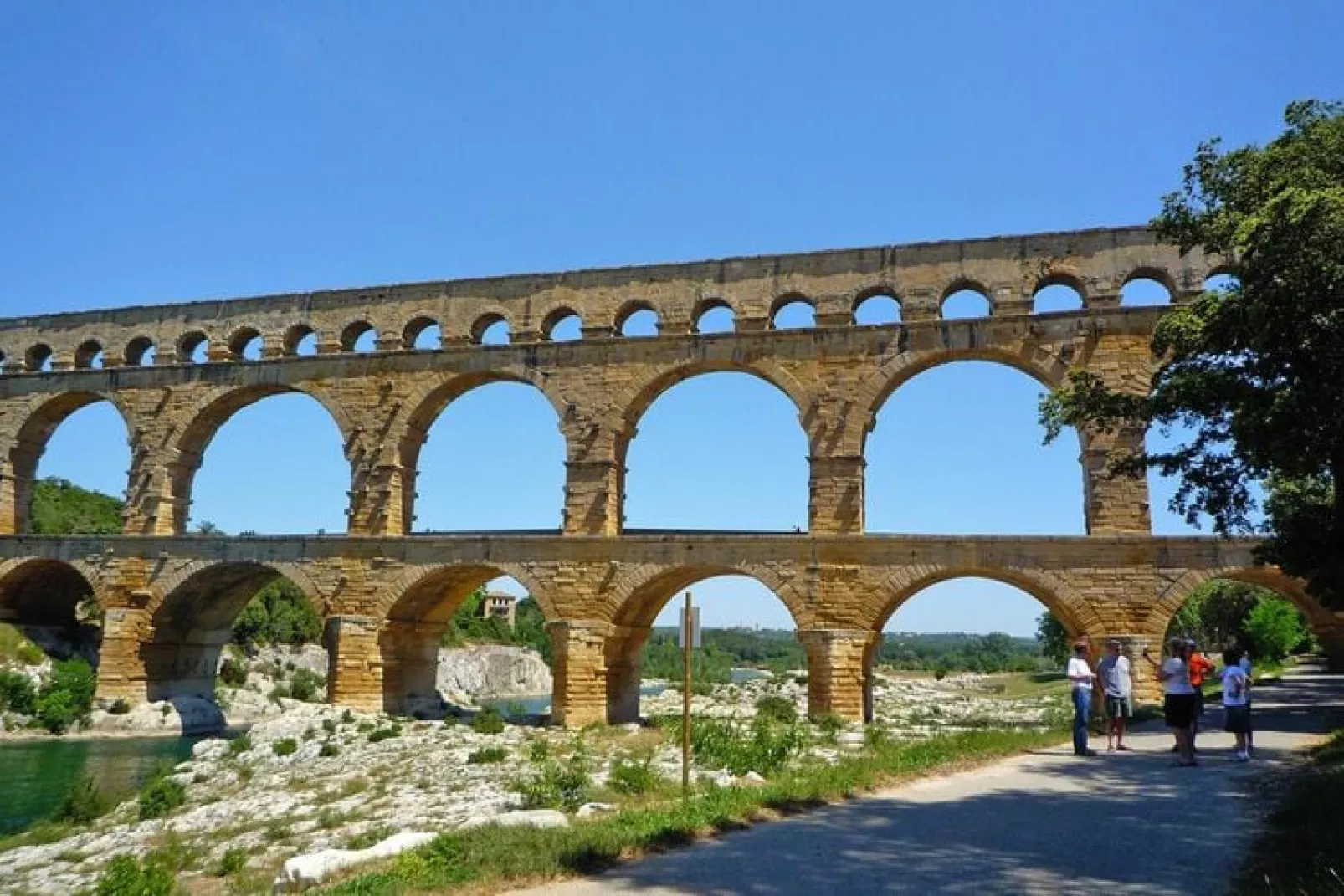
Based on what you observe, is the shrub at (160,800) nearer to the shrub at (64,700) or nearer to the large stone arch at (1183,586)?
the shrub at (64,700)

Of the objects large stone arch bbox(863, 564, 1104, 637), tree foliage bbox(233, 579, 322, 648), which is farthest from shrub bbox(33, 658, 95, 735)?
large stone arch bbox(863, 564, 1104, 637)

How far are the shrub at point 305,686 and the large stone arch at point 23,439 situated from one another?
35.1 feet

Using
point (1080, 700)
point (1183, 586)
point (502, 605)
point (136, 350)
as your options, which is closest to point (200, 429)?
point (136, 350)

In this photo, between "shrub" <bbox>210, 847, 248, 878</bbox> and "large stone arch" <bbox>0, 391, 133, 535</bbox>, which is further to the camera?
"large stone arch" <bbox>0, 391, 133, 535</bbox>

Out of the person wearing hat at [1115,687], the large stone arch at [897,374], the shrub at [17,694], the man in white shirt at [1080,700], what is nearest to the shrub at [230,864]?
the man in white shirt at [1080,700]

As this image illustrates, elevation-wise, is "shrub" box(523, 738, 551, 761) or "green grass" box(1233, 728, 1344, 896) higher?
"green grass" box(1233, 728, 1344, 896)

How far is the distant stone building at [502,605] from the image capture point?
3519 inches

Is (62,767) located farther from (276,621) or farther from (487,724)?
(276,621)

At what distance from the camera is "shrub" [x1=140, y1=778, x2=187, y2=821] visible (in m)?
14.1

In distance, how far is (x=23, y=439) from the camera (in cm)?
2703

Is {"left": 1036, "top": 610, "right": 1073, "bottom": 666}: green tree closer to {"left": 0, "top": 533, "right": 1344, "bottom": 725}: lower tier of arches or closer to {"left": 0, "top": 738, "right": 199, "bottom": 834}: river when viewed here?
{"left": 0, "top": 533, "right": 1344, "bottom": 725}: lower tier of arches

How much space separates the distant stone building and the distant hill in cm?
3663

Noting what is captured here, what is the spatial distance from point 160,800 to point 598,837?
1054cm

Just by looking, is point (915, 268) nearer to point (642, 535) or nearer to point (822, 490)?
point (822, 490)
